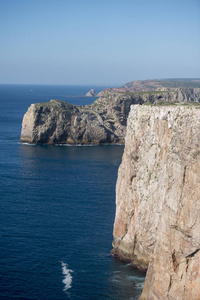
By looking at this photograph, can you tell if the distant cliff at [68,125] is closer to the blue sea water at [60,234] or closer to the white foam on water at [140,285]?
the blue sea water at [60,234]

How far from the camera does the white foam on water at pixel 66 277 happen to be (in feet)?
158

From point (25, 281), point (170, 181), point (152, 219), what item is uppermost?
point (170, 181)

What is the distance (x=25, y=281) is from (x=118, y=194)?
14.6m

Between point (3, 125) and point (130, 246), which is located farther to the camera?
point (3, 125)

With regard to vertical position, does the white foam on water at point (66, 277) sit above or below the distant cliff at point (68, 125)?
below

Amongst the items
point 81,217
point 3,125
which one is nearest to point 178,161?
point 81,217

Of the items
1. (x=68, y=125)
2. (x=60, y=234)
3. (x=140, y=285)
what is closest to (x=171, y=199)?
(x=140, y=285)

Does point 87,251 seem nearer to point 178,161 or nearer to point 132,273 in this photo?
point 132,273

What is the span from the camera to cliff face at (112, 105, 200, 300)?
35.9 m

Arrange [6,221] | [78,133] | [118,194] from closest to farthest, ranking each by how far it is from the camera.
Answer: [118,194] → [6,221] → [78,133]

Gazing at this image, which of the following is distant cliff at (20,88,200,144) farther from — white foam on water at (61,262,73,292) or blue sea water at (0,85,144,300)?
white foam on water at (61,262,73,292)

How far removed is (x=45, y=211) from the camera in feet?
233

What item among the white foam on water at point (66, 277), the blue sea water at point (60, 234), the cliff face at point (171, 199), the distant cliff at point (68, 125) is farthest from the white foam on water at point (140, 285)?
the distant cliff at point (68, 125)

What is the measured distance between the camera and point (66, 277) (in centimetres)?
5009
